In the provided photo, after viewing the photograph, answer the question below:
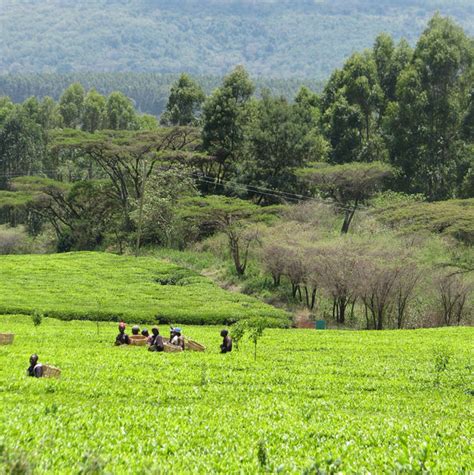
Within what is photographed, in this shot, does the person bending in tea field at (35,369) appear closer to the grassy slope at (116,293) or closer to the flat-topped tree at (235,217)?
the grassy slope at (116,293)

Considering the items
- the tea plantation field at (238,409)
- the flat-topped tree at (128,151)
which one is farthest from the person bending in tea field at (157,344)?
the flat-topped tree at (128,151)

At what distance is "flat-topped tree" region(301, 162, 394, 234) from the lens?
56594 millimetres

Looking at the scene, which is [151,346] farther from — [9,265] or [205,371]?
[9,265]

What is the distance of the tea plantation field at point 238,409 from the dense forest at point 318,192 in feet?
55.3

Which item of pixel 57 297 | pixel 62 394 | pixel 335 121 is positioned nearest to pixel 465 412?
pixel 62 394

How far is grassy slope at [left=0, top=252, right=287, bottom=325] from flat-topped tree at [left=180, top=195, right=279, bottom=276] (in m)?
4.71

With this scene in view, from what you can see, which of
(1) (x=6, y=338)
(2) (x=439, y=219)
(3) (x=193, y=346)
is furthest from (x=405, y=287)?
(1) (x=6, y=338)

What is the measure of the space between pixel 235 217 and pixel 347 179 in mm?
11945

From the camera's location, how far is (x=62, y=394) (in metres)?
14.8

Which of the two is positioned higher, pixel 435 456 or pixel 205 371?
pixel 435 456

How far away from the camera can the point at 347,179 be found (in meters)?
56.7

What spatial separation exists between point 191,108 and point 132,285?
54.5m

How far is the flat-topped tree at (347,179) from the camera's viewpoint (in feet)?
186

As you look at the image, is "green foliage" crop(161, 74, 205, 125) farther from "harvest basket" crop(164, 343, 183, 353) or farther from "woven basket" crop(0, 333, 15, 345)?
"harvest basket" crop(164, 343, 183, 353)
